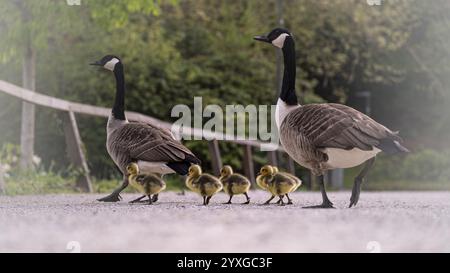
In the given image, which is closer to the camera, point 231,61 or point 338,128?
point 338,128

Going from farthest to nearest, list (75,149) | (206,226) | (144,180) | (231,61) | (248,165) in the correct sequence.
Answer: (231,61)
(248,165)
(75,149)
(144,180)
(206,226)

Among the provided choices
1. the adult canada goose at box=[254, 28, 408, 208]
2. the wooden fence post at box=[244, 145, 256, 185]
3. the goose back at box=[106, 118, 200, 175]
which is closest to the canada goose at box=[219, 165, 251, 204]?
the goose back at box=[106, 118, 200, 175]

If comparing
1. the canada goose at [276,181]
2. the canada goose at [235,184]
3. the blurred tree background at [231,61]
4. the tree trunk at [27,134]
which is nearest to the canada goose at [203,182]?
the canada goose at [235,184]

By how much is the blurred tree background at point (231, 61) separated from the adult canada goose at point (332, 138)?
476cm

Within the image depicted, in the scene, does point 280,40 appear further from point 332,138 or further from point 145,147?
point 145,147

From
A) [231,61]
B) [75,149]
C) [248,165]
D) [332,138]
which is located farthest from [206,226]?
[231,61]

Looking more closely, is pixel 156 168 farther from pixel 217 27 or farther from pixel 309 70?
pixel 309 70

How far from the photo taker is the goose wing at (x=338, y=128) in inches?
246

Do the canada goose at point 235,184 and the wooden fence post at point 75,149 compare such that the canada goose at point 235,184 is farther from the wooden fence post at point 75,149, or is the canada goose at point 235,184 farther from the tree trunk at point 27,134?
the tree trunk at point 27,134

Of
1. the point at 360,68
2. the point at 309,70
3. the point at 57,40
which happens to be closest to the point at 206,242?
the point at 57,40

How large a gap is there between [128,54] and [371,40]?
7312 mm

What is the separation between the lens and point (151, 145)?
24.1ft

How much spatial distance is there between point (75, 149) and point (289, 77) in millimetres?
4415

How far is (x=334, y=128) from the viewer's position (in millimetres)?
6434
